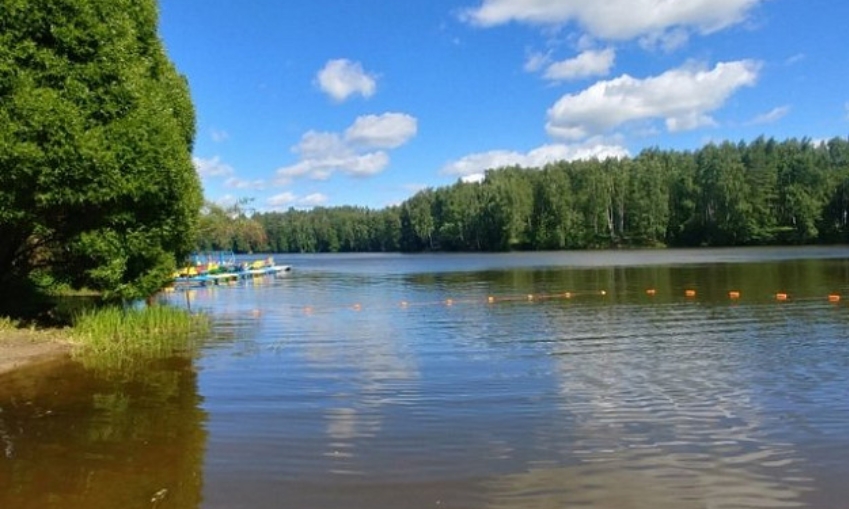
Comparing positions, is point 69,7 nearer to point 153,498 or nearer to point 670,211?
point 153,498

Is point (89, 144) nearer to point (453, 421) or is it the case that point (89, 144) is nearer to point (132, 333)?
point (132, 333)

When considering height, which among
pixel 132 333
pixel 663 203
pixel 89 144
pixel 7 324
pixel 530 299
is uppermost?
pixel 663 203

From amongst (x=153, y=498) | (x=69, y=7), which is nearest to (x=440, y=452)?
(x=153, y=498)

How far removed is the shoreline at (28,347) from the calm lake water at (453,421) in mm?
873

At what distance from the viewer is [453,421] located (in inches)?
484

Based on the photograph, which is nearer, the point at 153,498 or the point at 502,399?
the point at 153,498

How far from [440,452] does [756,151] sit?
14060 centimetres

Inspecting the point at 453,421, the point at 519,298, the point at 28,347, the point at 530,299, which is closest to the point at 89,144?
the point at 28,347

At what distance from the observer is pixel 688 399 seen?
541 inches

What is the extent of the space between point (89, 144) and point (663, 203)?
12790 centimetres

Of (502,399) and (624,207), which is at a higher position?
(624,207)

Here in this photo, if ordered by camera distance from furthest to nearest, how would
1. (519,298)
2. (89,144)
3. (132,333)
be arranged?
(519,298) < (132,333) < (89,144)

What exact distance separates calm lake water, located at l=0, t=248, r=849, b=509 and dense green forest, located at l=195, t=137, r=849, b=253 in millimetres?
84998

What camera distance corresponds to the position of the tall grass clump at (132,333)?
800 inches
